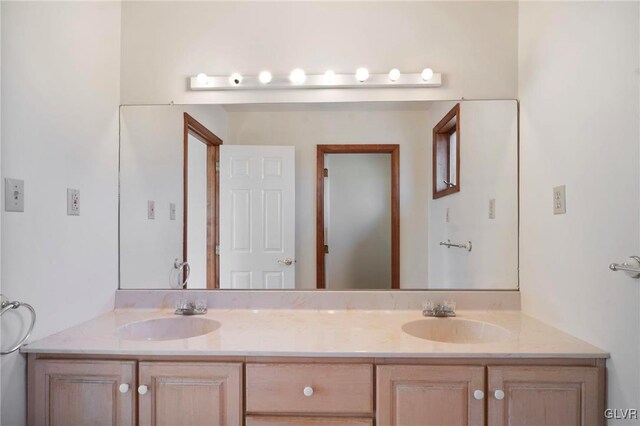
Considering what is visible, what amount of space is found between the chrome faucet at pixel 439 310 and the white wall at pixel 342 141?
152 mm

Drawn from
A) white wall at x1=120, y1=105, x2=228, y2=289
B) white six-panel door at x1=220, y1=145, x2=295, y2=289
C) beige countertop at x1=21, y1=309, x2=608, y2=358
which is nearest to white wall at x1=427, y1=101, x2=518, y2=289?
beige countertop at x1=21, y1=309, x2=608, y2=358

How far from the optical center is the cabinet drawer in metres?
1.21

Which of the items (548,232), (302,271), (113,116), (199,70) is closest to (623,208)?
(548,232)

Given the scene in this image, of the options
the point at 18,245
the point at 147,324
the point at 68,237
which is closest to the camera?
the point at 18,245

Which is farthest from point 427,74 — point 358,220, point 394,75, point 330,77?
point 358,220

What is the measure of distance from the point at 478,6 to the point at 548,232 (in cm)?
113

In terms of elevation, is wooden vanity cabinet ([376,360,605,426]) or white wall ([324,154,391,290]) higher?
white wall ([324,154,391,290])

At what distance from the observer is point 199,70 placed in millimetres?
1819

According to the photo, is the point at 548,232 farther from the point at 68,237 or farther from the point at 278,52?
the point at 68,237

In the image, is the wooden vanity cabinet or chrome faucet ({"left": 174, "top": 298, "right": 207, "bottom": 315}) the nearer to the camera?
the wooden vanity cabinet

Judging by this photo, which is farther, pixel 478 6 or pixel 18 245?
pixel 478 6

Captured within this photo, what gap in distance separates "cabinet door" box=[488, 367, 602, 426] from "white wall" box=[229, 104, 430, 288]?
0.64m

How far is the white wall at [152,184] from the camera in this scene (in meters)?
1.81

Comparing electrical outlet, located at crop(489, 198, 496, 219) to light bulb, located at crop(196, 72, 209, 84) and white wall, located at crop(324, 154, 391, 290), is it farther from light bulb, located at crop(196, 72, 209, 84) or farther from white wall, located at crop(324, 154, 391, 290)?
light bulb, located at crop(196, 72, 209, 84)
